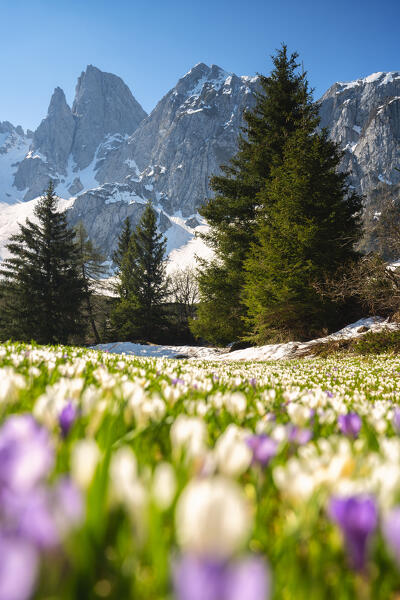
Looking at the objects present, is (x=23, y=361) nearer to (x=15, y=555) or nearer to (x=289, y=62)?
(x=15, y=555)

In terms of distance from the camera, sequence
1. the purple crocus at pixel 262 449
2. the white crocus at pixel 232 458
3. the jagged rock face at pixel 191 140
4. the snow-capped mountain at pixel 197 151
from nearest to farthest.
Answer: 1. the white crocus at pixel 232 458
2. the purple crocus at pixel 262 449
3. the snow-capped mountain at pixel 197 151
4. the jagged rock face at pixel 191 140

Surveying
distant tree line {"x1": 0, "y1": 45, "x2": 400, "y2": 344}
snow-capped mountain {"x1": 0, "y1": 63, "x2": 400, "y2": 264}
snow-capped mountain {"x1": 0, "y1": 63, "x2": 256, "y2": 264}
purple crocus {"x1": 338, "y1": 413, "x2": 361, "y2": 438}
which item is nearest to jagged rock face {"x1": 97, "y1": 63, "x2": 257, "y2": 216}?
snow-capped mountain {"x1": 0, "y1": 63, "x2": 256, "y2": 264}

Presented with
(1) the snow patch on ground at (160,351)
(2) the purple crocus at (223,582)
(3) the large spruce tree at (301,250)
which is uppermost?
(3) the large spruce tree at (301,250)

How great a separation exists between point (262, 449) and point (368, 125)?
154 metres

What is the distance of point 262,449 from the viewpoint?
95cm

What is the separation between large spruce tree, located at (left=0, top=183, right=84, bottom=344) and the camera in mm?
25141

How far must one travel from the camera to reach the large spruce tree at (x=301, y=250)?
16.0 m

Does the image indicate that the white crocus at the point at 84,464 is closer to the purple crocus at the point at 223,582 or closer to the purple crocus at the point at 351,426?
the purple crocus at the point at 223,582

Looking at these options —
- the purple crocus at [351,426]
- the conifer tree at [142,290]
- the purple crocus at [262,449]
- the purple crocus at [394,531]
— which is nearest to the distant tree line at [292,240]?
the conifer tree at [142,290]

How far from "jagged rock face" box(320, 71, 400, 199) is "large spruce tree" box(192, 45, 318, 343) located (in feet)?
282

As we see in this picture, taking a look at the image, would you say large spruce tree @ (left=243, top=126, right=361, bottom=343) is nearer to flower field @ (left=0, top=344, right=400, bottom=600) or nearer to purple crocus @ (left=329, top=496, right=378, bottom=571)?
flower field @ (left=0, top=344, right=400, bottom=600)

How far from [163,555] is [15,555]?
0.24 meters

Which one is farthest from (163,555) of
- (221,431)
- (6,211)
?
(6,211)

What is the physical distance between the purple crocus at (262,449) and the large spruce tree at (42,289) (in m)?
26.4
